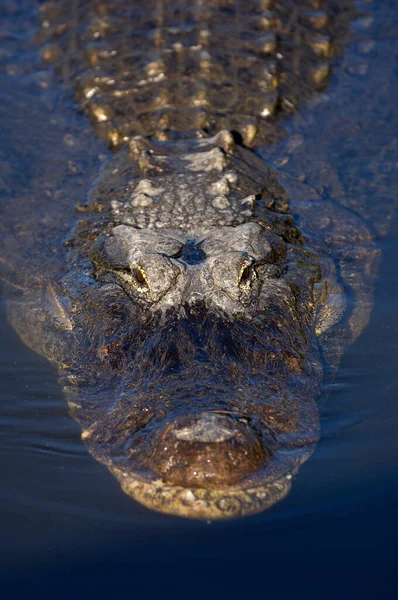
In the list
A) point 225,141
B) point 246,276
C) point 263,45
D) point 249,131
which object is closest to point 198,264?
point 246,276

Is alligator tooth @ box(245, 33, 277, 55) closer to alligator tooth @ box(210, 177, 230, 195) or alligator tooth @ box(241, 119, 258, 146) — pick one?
alligator tooth @ box(241, 119, 258, 146)

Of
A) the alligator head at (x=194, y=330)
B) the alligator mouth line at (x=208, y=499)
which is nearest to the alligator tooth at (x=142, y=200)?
the alligator head at (x=194, y=330)

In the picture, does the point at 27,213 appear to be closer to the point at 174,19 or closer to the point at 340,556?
the point at 174,19

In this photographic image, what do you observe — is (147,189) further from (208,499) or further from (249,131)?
(208,499)

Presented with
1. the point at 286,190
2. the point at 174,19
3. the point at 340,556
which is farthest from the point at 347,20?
the point at 340,556

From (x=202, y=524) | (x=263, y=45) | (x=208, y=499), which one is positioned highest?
(x=263, y=45)

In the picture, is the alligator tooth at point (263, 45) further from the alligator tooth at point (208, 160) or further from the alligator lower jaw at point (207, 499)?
the alligator lower jaw at point (207, 499)

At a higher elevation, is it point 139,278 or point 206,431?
point 206,431
